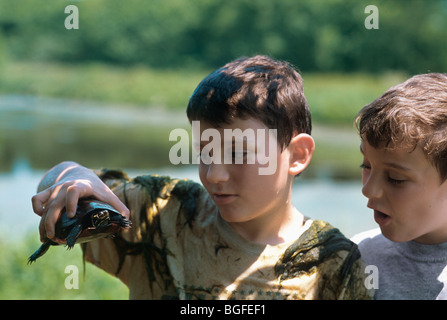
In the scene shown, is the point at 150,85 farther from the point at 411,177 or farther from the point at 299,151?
the point at 411,177

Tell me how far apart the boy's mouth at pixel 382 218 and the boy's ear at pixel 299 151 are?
0.72 ft

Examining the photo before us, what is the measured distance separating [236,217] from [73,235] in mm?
404

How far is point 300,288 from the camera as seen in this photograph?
1290 millimetres

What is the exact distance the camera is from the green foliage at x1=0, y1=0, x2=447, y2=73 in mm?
9500

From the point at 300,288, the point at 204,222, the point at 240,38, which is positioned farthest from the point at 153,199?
the point at 240,38

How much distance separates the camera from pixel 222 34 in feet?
31.4

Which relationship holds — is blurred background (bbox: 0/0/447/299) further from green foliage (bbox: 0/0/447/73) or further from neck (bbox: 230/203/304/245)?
neck (bbox: 230/203/304/245)

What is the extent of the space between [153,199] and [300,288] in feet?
1.38

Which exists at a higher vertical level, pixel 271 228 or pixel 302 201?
pixel 271 228

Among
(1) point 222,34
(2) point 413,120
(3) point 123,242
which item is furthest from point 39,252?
(1) point 222,34

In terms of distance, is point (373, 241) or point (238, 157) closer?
point (238, 157)

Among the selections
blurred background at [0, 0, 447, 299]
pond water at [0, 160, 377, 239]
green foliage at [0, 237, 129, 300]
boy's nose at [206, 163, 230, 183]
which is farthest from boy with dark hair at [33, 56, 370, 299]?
blurred background at [0, 0, 447, 299]

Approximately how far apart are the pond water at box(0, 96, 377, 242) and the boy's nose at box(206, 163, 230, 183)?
9.73 feet

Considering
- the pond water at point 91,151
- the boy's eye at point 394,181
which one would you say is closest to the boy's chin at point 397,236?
the boy's eye at point 394,181
